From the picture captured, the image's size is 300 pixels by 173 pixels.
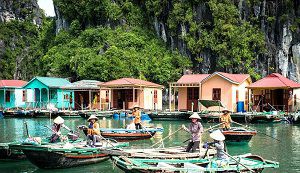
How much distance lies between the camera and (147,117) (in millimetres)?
36500

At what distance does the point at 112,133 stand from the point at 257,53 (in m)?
37.0

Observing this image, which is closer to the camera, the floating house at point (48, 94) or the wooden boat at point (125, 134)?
the wooden boat at point (125, 134)

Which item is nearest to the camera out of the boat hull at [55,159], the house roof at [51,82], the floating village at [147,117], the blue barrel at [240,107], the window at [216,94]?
the floating village at [147,117]

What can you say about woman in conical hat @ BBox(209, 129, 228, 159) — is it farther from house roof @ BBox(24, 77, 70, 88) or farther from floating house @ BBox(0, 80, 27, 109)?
floating house @ BBox(0, 80, 27, 109)

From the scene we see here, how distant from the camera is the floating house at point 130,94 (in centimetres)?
4172

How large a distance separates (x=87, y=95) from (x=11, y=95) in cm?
870

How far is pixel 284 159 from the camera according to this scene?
1764 cm

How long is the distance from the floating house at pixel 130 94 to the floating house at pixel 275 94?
34.2ft

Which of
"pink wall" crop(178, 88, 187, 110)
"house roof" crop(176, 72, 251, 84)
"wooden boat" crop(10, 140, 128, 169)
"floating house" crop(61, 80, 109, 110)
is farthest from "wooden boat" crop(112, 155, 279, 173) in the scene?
"floating house" crop(61, 80, 109, 110)

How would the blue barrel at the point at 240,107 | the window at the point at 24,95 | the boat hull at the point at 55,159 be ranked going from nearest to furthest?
the boat hull at the point at 55,159
the blue barrel at the point at 240,107
the window at the point at 24,95

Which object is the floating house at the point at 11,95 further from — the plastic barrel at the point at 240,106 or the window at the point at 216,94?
the plastic barrel at the point at 240,106

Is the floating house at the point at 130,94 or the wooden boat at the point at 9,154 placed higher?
the floating house at the point at 130,94

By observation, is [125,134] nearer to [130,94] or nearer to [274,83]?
[274,83]

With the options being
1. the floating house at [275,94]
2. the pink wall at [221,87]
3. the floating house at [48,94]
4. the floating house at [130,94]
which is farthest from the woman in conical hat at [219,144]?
the floating house at [48,94]
